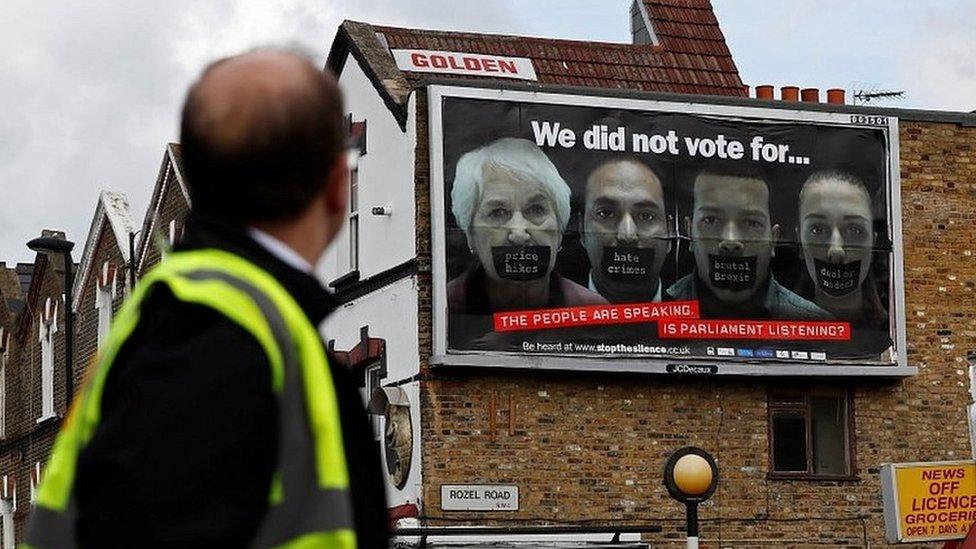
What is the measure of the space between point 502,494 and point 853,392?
16.5 feet

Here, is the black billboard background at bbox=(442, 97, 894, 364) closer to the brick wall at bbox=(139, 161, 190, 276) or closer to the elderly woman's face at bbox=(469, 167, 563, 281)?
the elderly woman's face at bbox=(469, 167, 563, 281)

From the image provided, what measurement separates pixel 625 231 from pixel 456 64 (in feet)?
11.6

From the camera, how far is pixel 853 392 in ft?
90.7

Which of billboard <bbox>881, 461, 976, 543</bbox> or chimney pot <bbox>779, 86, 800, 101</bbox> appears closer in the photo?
billboard <bbox>881, 461, 976, 543</bbox>

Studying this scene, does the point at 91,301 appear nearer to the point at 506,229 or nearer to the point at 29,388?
the point at 29,388

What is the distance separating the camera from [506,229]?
25.7m

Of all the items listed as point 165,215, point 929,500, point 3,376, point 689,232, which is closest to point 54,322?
point 3,376

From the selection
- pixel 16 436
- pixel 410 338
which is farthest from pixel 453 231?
pixel 16 436

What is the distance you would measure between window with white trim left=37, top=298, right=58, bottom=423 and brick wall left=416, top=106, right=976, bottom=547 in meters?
17.3

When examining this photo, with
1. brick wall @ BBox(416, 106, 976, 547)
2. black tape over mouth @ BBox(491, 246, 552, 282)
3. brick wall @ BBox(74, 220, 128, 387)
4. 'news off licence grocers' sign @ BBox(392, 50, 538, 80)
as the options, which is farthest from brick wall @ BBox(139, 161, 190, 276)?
black tape over mouth @ BBox(491, 246, 552, 282)

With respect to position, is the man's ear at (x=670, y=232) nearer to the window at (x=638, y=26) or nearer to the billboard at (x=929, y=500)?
the billboard at (x=929, y=500)

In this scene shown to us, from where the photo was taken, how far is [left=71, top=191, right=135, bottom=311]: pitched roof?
127 feet

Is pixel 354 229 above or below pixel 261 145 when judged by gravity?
above

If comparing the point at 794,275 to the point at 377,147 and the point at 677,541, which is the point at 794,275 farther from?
the point at 377,147
